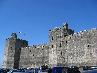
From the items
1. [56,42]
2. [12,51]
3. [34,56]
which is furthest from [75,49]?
[12,51]

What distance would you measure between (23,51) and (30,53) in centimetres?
285

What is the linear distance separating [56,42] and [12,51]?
15.9m

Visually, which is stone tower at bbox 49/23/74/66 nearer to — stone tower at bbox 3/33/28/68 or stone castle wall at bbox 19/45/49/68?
stone castle wall at bbox 19/45/49/68

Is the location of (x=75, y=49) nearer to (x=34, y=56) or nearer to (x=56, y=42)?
(x=56, y=42)

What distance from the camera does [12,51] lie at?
232ft

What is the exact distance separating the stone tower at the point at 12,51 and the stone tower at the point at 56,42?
43.0ft

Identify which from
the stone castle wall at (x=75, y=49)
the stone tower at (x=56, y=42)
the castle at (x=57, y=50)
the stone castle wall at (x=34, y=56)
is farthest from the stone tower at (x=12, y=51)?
the stone castle wall at (x=75, y=49)

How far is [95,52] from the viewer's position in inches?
1933

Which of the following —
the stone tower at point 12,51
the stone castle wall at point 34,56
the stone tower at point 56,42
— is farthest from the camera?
the stone tower at point 12,51

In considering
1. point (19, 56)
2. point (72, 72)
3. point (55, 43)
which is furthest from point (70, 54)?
point (72, 72)

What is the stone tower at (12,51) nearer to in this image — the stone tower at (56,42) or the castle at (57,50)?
the castle at (57,50)

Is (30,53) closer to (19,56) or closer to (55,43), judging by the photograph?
(19,56)

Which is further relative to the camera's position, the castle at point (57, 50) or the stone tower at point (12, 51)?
the stone tower at point (12, 51)

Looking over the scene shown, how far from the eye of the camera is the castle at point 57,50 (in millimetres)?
50562
